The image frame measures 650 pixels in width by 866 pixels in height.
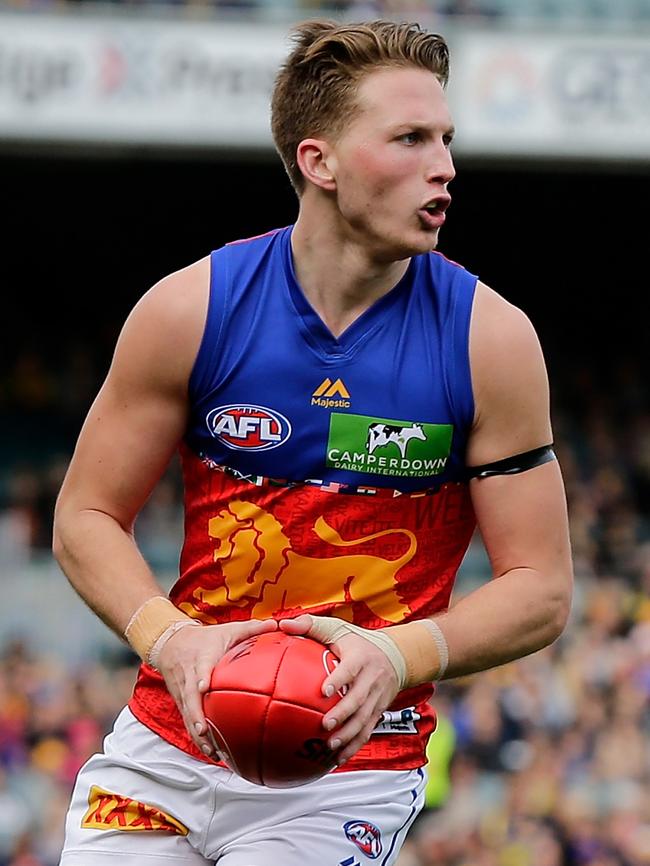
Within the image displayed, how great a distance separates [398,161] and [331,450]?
657 mm

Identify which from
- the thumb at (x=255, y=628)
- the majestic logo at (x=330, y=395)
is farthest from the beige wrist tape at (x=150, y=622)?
the majestic logo at (x=330, y=395)

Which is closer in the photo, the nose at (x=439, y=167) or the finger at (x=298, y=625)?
the finger at (x=298, y=625)

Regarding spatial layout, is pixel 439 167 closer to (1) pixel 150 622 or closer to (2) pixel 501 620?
(2) pixel 501 620

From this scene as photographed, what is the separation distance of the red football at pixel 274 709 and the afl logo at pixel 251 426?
1.73 ft

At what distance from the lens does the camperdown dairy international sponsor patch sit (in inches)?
142

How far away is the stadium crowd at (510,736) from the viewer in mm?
9875

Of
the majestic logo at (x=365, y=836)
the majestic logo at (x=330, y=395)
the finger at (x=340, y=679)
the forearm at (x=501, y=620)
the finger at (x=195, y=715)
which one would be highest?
the majestic logo at (x=330, y=395)

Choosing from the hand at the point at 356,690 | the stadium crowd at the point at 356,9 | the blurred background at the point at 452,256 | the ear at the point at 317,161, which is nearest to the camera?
the hand at the point at 356,690

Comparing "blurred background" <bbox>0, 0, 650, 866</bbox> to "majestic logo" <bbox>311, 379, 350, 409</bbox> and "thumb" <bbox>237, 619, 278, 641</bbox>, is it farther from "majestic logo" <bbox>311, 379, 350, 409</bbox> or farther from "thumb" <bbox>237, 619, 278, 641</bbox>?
"thumb" <bbox>237, 619, 278, 641</bbox>

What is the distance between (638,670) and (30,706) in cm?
423

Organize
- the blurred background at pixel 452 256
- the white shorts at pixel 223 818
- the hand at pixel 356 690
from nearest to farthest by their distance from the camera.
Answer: the hand at pixel 356 690 → the white shorts at pixel 223 818 → the blurred background at pixel 452 256

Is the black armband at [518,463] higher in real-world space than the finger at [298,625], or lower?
higher

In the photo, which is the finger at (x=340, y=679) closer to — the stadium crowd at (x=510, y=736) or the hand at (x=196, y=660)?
the hand at (x=196, y=660)

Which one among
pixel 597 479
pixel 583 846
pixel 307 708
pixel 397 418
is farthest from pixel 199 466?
pixel 597 479
